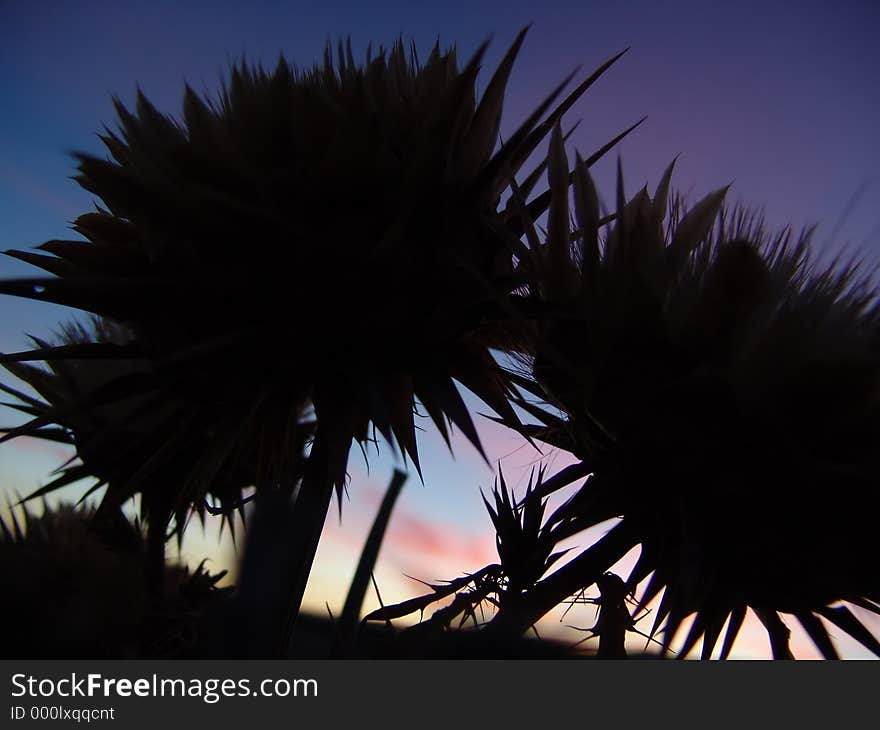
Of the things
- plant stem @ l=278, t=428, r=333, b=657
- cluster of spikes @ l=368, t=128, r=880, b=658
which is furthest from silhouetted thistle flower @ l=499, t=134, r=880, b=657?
plant stem @ l=278, t=428, r=333, b=657

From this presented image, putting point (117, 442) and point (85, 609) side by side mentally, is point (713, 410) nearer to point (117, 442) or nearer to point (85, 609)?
point (85, 609)

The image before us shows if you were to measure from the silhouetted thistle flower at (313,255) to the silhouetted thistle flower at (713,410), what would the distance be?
12cm

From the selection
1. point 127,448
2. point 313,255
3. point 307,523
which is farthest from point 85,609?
point 127,448

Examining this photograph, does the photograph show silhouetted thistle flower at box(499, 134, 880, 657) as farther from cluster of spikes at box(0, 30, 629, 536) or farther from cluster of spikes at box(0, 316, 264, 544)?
cluster of spikes at box(0, 316, 264, 544)

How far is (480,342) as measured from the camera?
42.0 inches

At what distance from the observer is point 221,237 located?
0.89 metres

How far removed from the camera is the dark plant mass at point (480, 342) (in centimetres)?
77

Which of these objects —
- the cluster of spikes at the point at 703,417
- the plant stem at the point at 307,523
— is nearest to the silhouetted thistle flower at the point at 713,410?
the cluster of spikes at the point at 703,417
